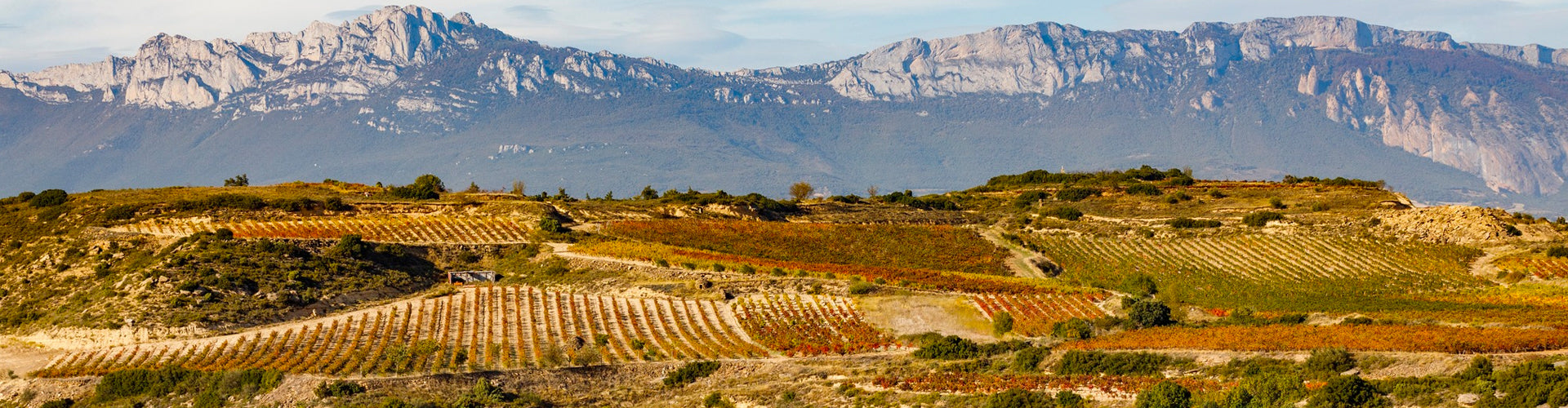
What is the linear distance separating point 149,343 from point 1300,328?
45408 mm

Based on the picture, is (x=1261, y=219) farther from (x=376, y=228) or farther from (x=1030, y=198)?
(x=376, y=228)

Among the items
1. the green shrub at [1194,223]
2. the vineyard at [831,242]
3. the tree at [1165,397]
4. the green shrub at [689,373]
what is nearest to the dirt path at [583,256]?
the vineyard at [831,242]

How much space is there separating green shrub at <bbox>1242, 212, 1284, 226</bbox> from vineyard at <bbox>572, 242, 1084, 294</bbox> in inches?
1094

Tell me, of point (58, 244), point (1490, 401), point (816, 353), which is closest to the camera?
point (1490, 401)

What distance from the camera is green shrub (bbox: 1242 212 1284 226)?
9775 centimetres

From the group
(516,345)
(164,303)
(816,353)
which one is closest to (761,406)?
(816,353)

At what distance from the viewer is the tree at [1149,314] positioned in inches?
2320

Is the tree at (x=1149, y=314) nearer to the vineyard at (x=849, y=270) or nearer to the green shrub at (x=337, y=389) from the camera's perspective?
the vineyard at (x=849, y=270)

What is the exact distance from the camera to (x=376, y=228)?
8519 centimetres

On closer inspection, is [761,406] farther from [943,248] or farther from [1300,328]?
[943,248]

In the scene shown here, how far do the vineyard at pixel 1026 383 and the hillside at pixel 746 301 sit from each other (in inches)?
6.2

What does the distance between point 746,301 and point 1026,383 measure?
2494 centimetres

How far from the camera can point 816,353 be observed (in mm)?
56250

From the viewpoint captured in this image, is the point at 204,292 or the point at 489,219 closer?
the point at 204,292
